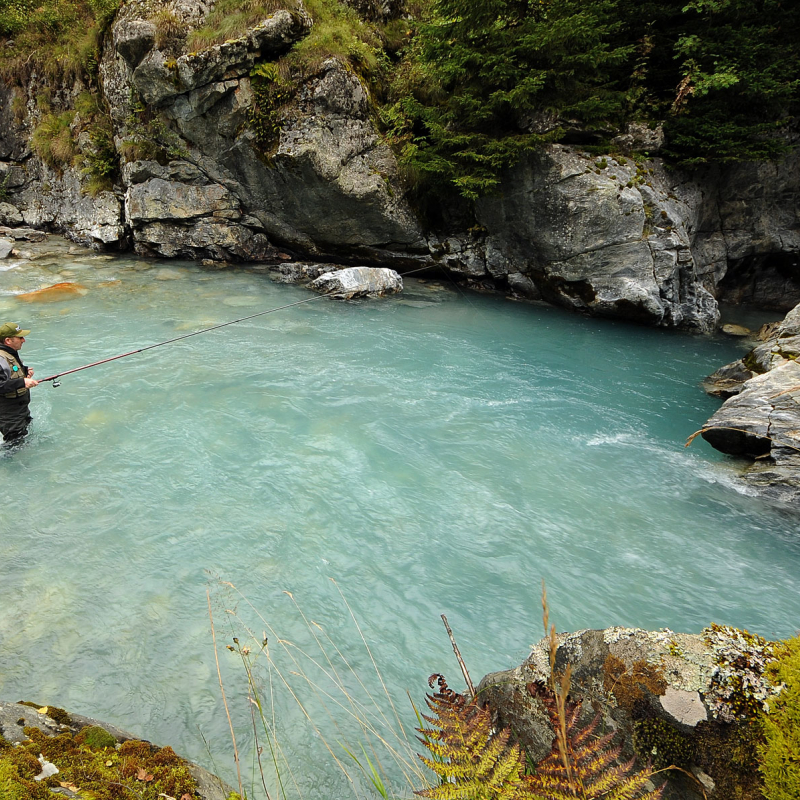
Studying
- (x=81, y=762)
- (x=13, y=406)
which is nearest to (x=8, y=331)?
(x=13, y=406)

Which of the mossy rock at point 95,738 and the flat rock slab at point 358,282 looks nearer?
the mossy rock at point 95,738

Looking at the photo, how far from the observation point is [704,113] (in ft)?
36.2

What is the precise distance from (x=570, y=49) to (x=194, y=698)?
12.5 m

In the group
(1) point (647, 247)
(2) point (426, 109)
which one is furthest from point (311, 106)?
(1) point (647, 247)

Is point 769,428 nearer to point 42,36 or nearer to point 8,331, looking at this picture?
point 8,331

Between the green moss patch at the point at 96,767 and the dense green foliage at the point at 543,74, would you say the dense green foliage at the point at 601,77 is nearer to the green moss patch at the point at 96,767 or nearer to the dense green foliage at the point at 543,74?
the dense green foliage at the point at 543,74

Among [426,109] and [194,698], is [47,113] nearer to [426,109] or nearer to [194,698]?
[426,109]

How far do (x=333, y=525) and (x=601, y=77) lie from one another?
1100 centimetres

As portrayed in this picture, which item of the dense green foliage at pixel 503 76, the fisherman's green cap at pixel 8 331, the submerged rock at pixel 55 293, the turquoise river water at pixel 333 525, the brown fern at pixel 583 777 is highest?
the dense green foliage at pixel 503 76

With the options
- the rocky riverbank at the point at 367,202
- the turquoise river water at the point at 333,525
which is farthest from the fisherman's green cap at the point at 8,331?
the rocky riverbank at the point at 367,202

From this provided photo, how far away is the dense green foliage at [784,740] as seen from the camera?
1376 mm

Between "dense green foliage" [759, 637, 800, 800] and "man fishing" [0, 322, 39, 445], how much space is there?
6.75 metres

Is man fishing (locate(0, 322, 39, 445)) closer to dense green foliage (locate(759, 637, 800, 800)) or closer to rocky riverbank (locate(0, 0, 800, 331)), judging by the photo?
dense green foliage (locate(759, 637, 800, 800))

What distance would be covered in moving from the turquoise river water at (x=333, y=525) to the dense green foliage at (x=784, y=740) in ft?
7.29
